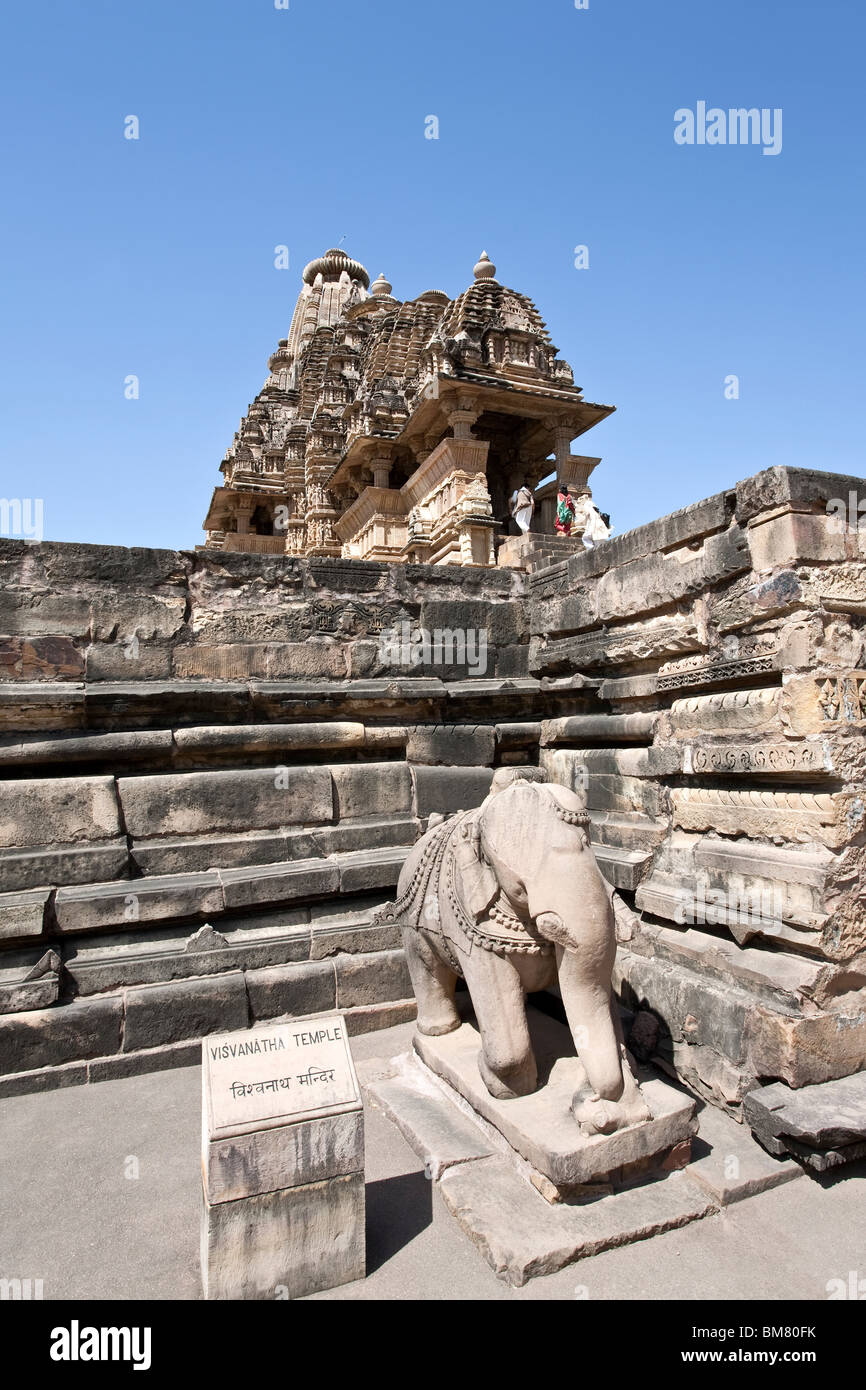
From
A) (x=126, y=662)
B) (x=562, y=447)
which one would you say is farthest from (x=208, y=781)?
(x=562, y=447)

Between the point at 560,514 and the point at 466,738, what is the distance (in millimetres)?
8691

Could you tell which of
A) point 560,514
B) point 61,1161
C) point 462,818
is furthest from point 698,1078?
point 560,514

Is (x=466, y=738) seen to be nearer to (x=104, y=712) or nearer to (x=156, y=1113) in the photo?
(x=104, y=712)

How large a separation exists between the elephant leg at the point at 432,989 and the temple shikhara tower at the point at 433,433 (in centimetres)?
422

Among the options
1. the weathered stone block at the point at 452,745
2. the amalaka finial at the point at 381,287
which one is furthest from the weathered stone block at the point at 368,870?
the amalaka finial at the point at 381,287

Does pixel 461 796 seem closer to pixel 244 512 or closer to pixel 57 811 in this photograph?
pixel 57 811

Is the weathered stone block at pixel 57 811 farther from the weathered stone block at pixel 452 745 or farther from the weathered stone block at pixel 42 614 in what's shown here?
the weathered stone block at pixel 452 745

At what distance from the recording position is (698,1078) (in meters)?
3.49

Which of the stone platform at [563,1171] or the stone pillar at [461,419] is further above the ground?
the stone pillar at [461,419]

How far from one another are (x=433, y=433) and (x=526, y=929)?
15.0 metres

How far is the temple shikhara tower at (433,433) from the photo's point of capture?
14852 mm

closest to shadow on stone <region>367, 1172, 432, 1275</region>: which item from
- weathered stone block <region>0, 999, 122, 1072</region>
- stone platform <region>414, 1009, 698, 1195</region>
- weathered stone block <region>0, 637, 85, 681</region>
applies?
stone platform <region>414, 1009, 698, 1195</region>

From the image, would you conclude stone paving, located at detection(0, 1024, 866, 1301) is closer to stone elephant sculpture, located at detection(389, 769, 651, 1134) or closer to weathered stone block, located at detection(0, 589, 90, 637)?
stone elephant sculpture, located at detection(389, 769, 651, 1134)

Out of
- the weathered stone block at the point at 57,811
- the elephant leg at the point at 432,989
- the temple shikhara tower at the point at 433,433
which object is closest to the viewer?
the elephant leg at the point at 432,989
